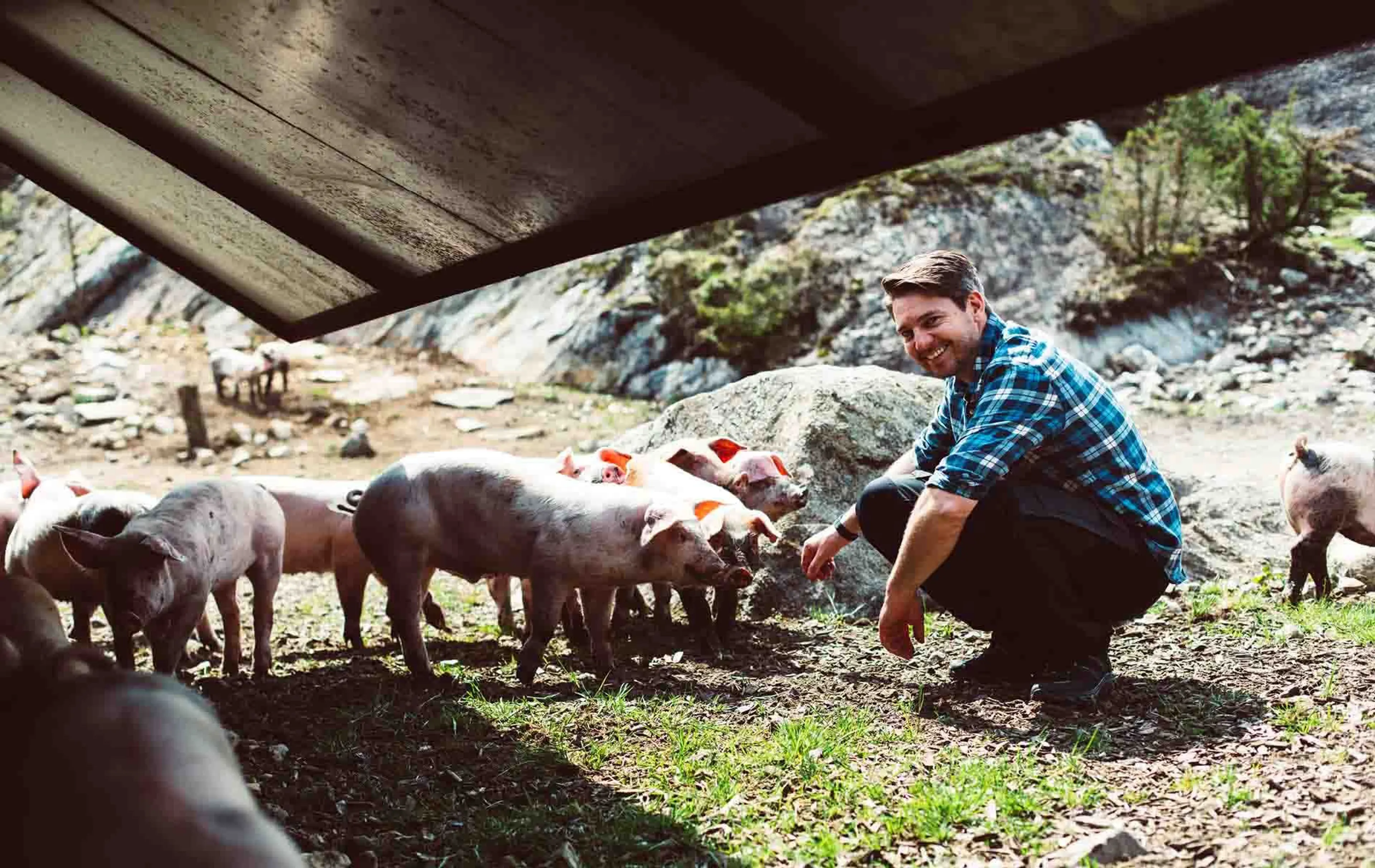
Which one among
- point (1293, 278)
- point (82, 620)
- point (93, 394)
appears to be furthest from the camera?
point (93, 394)

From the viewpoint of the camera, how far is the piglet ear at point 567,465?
569 centimetres

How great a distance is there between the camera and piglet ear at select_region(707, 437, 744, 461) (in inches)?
254

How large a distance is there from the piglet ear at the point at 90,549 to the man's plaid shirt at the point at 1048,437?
298 centimetres

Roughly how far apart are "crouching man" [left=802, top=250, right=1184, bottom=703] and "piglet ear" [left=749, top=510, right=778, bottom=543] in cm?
92

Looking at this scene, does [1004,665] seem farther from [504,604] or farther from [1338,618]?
[504,604]

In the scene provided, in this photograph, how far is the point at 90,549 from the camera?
14.0ft

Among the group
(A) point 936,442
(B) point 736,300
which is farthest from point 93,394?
(A) point 936,442

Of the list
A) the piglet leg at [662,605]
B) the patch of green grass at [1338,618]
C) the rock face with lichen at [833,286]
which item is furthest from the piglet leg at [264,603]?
the rock face with lichen at [833,286]

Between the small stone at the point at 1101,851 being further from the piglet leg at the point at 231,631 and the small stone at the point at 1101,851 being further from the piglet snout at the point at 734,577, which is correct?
the piglet leg at the point at 231,631

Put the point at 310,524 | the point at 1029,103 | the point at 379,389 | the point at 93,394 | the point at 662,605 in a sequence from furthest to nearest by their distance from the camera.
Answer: the point at 379,389
the point at 93,394
the point at 310,524
the point at 662,605
the point at 1029,103

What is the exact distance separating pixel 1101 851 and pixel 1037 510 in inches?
56.5

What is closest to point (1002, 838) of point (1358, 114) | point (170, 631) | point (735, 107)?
point (735, 107)

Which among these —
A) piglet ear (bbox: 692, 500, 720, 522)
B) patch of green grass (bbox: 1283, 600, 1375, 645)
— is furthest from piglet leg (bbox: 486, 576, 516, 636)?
patch of green grass (bbox: 1283, 600, 1375, 645)

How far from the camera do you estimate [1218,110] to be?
54.2ft
